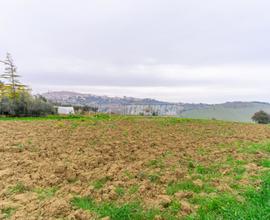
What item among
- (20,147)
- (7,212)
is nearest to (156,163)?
(7,212)

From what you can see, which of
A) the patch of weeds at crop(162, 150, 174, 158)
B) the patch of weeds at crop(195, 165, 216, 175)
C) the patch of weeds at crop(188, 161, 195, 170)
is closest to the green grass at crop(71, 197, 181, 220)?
the patch of weeds at crop(195, 165, 216, 175)

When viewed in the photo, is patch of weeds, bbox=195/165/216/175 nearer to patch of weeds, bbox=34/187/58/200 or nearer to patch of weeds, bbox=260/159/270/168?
patch of weeds, bbox=260/159/270/168

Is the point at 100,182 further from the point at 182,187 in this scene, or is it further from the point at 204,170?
the point at 204,170

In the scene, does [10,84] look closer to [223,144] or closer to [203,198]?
[223,144]

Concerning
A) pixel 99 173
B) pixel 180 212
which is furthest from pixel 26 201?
pixel 180 212

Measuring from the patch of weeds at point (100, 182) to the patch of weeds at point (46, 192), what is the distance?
25.1 inches

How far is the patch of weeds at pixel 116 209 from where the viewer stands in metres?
3.08

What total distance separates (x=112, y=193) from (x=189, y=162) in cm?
225

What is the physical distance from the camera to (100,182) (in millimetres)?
4188

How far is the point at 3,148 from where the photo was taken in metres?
6.55

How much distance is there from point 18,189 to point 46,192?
51cm

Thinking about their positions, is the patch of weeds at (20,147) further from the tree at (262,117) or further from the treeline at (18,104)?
the tree at (262,117)

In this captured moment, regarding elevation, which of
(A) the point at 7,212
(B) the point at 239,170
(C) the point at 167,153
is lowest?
(A) the point at 7,212

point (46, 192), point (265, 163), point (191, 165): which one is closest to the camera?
point (46, 192)
